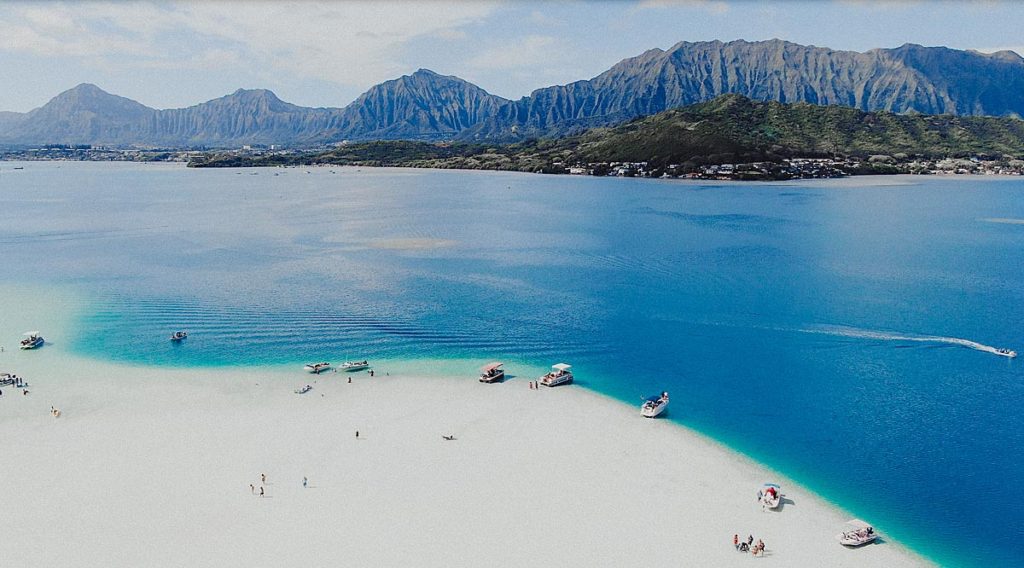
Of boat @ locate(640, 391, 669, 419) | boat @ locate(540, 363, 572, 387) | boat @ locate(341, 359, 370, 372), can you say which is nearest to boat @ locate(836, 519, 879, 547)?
boat @ locate(640, 391, 669, 419)

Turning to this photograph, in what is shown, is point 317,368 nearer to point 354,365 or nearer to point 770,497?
point 354,365

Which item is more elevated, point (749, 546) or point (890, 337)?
point (890, 337)

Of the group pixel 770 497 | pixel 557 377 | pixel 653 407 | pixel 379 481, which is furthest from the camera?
pixel 557 377

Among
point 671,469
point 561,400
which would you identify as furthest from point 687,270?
point 671,469

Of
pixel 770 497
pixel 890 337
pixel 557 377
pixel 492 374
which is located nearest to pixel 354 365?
pixel 492 374

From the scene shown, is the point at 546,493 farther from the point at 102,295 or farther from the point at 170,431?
the point at 102,295

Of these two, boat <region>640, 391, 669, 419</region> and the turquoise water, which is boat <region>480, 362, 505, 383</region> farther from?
boat <region>640, 391, 669, 419</region>

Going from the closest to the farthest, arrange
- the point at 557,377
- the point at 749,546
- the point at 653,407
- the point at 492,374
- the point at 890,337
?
the point at 749,546 → the point at 653,407 → the point at 557,377 → the point at 492,374 → the point at 890,337
